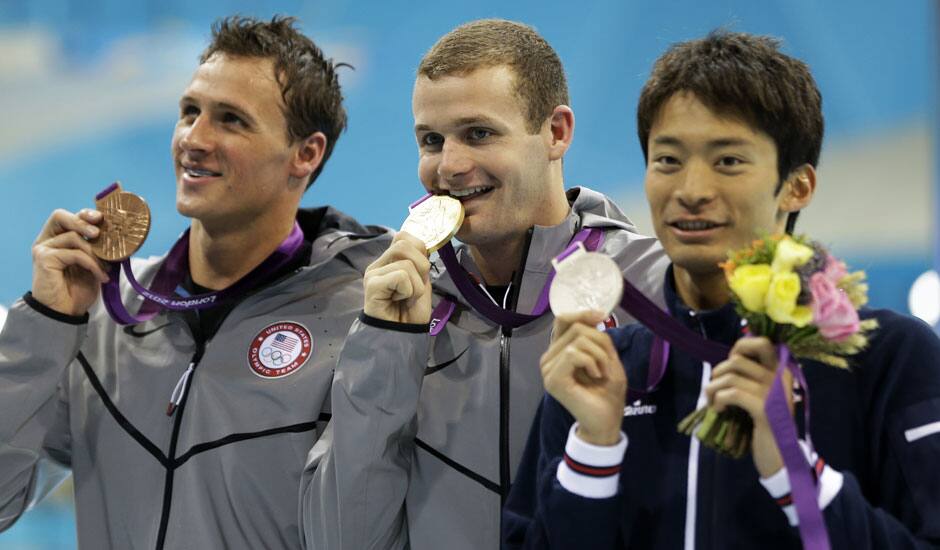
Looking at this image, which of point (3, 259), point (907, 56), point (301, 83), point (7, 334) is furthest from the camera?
point (3, 259)

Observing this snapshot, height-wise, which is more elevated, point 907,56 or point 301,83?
point 907,56

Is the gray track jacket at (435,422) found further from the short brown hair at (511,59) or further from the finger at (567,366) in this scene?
the finger at (567,366)

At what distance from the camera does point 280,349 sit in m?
2.77

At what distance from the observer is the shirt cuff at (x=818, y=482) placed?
1606mm

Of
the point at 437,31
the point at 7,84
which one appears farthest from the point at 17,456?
the point at 7,84

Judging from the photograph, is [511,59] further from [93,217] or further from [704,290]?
[93,217]

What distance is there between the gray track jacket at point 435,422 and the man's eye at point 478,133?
0.23 m

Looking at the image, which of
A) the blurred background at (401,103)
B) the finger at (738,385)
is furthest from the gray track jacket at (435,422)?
the blurred background at (401,103)

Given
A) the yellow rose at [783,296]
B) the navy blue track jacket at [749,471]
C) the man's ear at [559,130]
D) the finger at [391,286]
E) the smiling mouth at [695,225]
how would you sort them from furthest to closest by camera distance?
1. the man's ear at [559,130]
2. the finger at [391,286]
3. the smiling mouth at [695,225]
4. the navy blue track jacket at [749,471]
5. the yellow rose at [783,296]

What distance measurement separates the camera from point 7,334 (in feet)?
8.95

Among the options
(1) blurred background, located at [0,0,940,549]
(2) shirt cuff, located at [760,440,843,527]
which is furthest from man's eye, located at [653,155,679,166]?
(1) blurred background, located at [0,0,940,549]

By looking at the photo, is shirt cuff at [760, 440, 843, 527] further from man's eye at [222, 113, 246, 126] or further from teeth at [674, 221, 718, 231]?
man's eye at [222, 113, 246, 126]

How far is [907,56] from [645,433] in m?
5.19

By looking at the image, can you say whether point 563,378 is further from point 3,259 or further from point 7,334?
point 3,259
